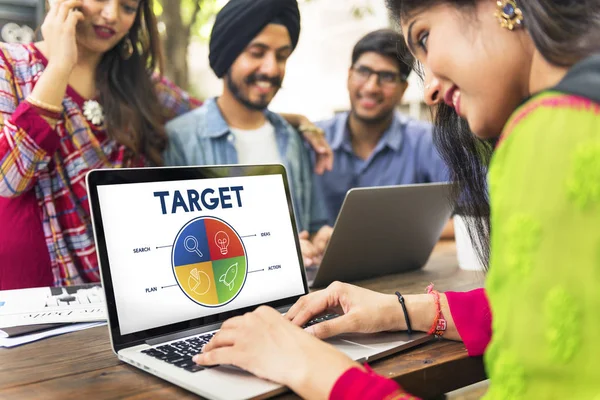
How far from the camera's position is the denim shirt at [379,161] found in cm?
228

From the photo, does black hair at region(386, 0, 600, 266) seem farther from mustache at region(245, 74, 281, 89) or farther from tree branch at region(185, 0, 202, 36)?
tree branch at region(185, 0, 202, 36)

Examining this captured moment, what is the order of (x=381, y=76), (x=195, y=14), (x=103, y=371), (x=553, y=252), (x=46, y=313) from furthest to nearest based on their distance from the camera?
(x=381, y=76) < (x=195, y=14) < (x=46, y=313) < (x=103, y=371) < (x=553, y=252)

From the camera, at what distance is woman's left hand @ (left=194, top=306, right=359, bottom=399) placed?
0.66m

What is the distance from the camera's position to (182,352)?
0.80 meters

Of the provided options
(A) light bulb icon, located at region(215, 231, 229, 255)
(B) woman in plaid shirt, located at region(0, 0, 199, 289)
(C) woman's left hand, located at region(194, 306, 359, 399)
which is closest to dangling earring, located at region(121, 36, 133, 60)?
(B) woman in plaid shirt, located at region(0, 0, 199, 289)

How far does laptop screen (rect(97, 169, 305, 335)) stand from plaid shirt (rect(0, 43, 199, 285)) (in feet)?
2.28

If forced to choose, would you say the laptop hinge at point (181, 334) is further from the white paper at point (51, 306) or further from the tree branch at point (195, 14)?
the tree branch at point (195, 14)

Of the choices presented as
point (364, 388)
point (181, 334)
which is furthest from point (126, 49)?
point (364, 388)

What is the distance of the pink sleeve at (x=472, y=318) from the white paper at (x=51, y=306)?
2.10ft

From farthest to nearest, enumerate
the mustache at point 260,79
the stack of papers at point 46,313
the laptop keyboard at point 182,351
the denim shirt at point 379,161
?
1. the denim shirt at point 379,161
2. the mustache at point 260,79
3. the stack of papers at point 46,313
4. the laptop keyboard at point 182,351

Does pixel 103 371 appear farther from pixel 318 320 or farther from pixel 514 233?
pixel 514 233

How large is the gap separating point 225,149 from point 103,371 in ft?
4.28

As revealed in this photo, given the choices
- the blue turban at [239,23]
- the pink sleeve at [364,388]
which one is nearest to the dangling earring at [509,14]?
the pink sleeve at [364,388]

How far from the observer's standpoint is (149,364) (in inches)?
29.7
